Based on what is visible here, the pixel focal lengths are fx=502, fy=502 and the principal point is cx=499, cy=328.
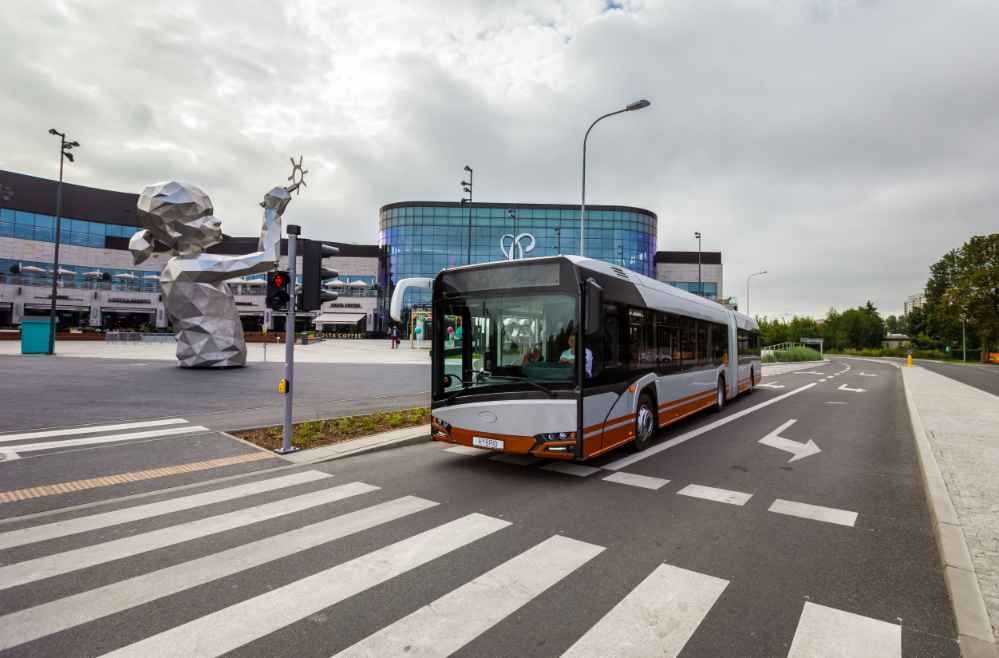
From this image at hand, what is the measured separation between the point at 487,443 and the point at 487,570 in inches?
106

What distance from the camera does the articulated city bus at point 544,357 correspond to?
6168 mm

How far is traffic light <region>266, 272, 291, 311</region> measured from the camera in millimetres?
7582

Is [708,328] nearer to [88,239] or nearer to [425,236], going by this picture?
[425,236]

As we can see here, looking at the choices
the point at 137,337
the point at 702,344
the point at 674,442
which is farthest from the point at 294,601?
the point at 137,337

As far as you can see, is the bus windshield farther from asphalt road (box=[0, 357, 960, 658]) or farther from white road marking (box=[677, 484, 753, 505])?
white road marking (box=[677, 484, 753, 505])

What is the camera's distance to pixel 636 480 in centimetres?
636

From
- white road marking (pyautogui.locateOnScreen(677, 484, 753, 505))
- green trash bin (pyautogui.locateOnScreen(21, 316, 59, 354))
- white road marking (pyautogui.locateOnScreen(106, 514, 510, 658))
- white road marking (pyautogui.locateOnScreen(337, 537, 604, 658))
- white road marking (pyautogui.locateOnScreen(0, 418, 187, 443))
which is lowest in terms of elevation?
white road marking (pyautogui.locateOnScreen(106, 514, 510, 658))

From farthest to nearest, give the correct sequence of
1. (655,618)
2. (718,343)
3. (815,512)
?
(718,343) < (815,512) < (655,618)

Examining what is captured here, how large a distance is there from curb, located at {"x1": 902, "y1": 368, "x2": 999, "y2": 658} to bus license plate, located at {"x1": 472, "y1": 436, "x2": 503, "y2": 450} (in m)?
4.24

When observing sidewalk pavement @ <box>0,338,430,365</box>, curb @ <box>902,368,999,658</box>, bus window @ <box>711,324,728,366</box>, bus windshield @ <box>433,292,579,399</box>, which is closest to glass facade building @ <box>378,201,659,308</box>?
sidewalk pavement @ <box>0,338,430,365</box>

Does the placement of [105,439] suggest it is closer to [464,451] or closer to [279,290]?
[279,290]

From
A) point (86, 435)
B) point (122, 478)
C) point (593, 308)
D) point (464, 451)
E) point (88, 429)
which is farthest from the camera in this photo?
point (88, 429)

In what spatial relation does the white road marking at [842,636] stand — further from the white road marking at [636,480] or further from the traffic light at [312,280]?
the traffic light at [312,280]

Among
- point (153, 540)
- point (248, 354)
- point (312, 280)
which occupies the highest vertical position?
point (312, 280)
